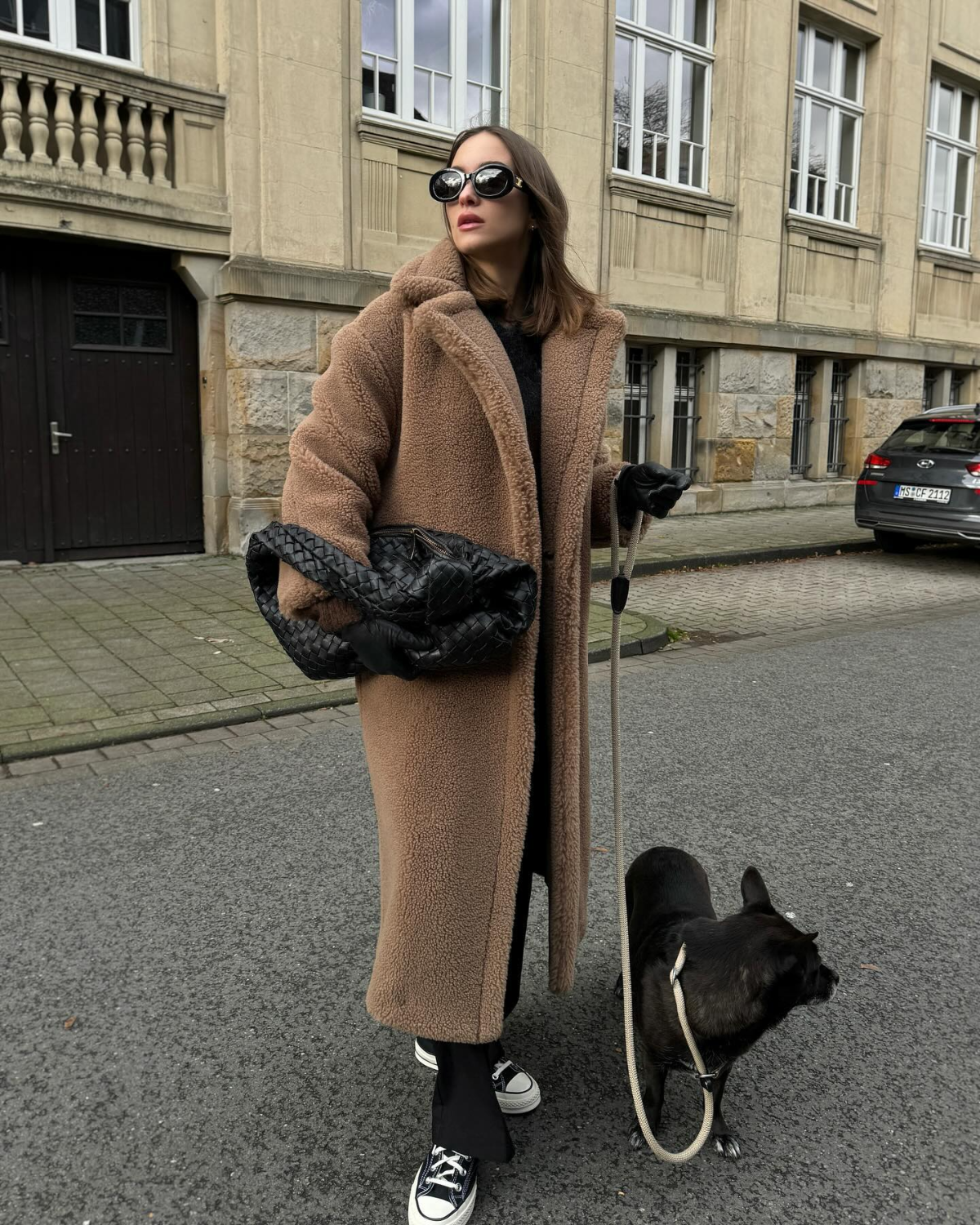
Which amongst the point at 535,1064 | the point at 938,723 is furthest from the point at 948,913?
the point at 938,723

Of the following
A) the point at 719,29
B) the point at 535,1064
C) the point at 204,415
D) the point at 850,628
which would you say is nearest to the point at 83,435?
the point at 204,415

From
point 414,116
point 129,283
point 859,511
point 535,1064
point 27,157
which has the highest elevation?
point 414,116

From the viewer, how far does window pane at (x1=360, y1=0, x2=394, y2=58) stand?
1069 centimetres

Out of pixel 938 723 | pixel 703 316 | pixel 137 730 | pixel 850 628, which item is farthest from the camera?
pixel 703 316

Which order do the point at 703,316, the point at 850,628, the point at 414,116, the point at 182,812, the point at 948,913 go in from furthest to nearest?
the point at 703,316
the point at 414,116
the point at 850,628
the point at 182,812
the point at 948,913

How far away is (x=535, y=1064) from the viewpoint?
2541mm

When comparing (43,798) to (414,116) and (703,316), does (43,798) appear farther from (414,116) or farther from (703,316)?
(703,316)

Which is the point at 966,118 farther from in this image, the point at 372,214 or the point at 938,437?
the point at 372,214

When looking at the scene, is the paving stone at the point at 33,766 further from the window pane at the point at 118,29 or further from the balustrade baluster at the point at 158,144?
the window pane at the point at 118,29

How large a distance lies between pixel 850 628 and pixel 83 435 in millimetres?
7153

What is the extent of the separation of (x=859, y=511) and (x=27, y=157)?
9.36 meters

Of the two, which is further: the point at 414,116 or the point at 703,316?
the point at 703,316

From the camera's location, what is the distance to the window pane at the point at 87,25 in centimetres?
911

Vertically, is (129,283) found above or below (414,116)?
below
